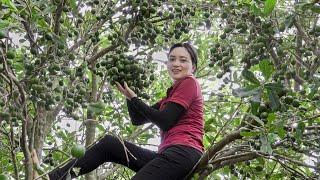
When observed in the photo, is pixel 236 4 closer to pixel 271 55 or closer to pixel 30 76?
pixel 271 55

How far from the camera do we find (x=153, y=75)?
3.28m

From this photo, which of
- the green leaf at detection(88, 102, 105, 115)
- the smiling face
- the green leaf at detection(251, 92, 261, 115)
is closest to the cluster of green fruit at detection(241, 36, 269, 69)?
the smiling face

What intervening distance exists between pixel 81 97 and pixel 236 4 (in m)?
1.10

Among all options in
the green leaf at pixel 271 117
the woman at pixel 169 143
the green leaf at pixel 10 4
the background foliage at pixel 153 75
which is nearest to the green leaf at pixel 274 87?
the background foliage at pixel 153 75

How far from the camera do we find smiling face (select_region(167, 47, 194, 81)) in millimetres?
3018

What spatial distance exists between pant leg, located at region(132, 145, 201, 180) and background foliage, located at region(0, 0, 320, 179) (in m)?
0.07

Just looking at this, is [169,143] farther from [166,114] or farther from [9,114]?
[9,114]

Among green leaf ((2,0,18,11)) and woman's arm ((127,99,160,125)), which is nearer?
green leaf ((2,0,18,11))

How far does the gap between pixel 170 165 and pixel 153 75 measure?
0.81 metres

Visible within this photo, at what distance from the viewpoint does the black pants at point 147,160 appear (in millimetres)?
2594

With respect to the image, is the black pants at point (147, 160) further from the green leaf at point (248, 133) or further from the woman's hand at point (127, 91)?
the green leaf at point (248, 133)

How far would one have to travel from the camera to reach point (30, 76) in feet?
8.84

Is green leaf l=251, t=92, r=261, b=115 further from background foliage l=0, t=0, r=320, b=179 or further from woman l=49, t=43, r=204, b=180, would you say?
woman l=49, t=43, r=204, b=180

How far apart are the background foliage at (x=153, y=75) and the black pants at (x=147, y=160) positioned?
0.09 metres
